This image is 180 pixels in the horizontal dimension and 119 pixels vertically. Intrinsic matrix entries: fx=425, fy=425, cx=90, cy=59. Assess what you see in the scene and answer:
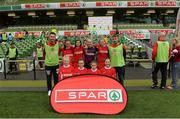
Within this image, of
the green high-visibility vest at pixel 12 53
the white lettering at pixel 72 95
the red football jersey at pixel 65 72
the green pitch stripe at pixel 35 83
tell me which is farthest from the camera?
the green high-visibility vest at pixel 12 53

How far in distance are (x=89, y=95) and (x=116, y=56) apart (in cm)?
261

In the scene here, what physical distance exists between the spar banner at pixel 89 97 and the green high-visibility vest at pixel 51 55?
67.4 inches

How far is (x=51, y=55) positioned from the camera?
37.5 ft

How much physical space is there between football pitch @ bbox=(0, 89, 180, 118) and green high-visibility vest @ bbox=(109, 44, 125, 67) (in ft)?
3.02

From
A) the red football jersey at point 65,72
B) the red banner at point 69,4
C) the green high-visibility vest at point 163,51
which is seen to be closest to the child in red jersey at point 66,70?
the red football jersey at point 65,72

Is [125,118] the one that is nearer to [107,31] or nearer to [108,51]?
[108,51]

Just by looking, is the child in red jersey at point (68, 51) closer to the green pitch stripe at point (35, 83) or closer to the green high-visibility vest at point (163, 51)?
the green pitch stripe at point (35, 83)

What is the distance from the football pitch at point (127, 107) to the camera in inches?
369

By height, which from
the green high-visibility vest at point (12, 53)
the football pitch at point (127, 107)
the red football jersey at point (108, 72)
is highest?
A: the red football jersey at point (108, 72)

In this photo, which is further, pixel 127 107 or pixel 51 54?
pixel 51 54

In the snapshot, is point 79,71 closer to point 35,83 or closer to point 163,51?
point 163,51

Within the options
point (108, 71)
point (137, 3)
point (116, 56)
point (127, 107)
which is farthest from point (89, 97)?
point (137, 3)

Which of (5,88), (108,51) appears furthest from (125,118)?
(5,88)

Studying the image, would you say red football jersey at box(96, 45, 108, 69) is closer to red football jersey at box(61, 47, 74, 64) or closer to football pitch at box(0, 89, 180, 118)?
red football jersey at box(61, 47, 74, 64)
